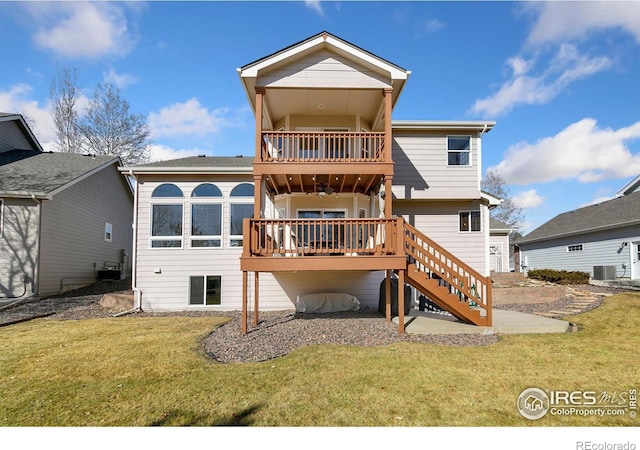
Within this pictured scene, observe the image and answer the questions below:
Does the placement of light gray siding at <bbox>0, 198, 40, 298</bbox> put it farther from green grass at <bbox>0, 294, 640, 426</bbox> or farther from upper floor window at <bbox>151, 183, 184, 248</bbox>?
green grass at <bbox>0, 294, 640, 426</bbox>

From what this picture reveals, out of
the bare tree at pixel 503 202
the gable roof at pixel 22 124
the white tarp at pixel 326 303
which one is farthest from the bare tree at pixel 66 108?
the bare tree at pixel 503 202

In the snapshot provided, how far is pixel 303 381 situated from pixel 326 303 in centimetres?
583

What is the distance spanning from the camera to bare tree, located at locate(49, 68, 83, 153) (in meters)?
24.4

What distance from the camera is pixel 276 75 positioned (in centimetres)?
870

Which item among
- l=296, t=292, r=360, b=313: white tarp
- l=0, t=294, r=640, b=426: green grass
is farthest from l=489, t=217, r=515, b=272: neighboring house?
l=0, t=294, r=640, b=426: green grass

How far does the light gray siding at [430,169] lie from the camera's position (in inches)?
438

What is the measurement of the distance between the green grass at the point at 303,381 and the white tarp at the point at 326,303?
3948 mm

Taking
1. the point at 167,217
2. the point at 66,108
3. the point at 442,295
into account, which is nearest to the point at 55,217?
the point at 167,217

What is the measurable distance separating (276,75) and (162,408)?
801 cm

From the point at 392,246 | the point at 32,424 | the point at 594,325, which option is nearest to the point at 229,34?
the point at 392,246

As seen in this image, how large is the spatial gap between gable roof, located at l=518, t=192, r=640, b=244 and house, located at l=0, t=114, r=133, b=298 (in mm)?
26361

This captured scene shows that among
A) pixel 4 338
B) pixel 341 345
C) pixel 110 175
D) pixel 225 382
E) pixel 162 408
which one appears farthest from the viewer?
pixel 110 175

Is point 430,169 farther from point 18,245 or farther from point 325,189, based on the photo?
point 18,245

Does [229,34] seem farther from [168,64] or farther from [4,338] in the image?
[4,338]
